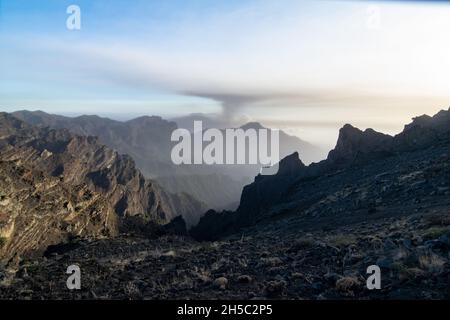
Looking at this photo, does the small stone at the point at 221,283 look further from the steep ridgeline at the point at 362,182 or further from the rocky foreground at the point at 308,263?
the steep ridgeline at the point at 362,182

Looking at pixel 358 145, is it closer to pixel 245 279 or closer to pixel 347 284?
pixel 245 279

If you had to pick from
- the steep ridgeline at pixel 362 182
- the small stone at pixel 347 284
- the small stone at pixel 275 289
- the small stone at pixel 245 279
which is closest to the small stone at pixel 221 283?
the small stone at pixel 245 279

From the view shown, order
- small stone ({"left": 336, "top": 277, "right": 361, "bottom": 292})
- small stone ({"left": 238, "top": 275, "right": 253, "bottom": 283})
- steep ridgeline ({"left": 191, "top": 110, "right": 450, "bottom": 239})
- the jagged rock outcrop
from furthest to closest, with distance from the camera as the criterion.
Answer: the jagged rock outcrop, steep ridgeline ({"left": 191, "top": 110, "right": 450, "bottom": 239}), small stone ({"left": 238, "top": 275, "right": 253, "bottom": 283}), small stone ({"left": 336, "top": 277, "right": 361, "bottom": 292})

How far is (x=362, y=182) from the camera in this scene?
43.6m

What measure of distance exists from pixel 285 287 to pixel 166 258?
8.32 m

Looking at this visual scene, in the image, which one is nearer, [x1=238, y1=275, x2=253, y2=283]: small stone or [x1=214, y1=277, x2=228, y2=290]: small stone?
[x1=214, y1=277, x2=228, y2=290]: small stone

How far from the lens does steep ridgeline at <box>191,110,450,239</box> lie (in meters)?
32.8

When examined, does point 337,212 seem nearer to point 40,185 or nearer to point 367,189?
point 367,189

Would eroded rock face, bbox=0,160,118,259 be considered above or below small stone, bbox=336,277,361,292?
below

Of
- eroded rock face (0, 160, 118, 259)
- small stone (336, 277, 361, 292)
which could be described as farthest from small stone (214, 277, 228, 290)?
eroded rock face (0, 160, 118, 259)

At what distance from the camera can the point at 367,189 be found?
39062mm

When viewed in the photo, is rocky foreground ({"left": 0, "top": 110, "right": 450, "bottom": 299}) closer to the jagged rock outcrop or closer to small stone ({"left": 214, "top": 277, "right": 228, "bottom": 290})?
small stone ({"left": 214, "top": 277, "right": 228, "bottom": 290})

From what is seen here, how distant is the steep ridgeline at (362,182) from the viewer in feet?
108

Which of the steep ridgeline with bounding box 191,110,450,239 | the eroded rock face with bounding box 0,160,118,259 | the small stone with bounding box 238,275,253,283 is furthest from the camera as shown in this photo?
the eroded rock face with bounding box 0,160,118,259
